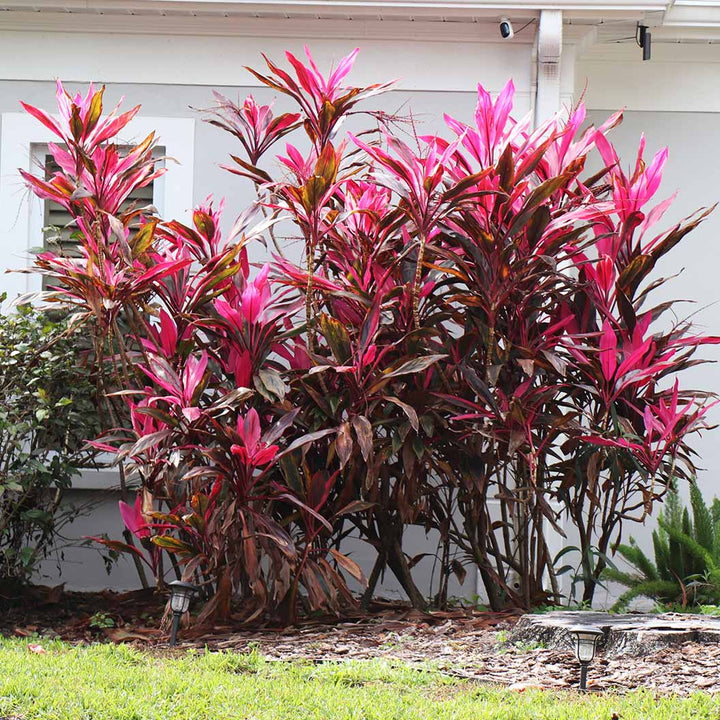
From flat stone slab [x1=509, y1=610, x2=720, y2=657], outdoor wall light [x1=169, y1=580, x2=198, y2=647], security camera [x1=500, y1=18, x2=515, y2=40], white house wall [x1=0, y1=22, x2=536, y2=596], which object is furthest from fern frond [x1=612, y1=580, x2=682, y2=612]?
security camera [x1=500, y1=18, x2=515, y2=40]

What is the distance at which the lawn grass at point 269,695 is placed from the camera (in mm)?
2727

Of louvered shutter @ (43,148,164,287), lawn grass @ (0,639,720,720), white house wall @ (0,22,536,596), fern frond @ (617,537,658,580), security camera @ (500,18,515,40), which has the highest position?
security camera @ (500,18,515,40)

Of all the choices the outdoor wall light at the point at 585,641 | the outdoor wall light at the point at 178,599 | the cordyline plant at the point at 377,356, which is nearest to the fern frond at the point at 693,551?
the cordyline plant at the point at 377,356

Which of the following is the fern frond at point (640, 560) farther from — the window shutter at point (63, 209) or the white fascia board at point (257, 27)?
the window shutter at point (63, 209)

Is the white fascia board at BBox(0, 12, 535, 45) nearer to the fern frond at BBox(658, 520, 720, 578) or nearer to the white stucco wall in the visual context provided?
the white stucco wall

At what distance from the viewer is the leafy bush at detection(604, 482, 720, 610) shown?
4.77 metres

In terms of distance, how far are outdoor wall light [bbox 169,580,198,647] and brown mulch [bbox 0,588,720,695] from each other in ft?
0.28

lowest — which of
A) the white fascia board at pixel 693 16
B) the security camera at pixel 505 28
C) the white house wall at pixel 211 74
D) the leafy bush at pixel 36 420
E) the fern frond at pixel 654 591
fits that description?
the fern frond at pixel 654 591

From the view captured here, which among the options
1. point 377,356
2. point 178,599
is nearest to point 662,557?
point 377,356

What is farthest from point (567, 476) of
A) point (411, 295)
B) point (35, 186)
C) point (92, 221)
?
point (35, 186)

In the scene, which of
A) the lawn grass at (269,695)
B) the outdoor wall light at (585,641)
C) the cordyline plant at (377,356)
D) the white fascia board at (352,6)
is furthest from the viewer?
the white fascia board at (352,6)

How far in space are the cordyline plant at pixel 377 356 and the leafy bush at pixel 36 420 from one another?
0.37 m

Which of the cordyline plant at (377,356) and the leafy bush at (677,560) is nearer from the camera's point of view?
the cordyline plant at (377,356)

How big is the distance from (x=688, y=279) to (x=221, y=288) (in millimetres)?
3151
